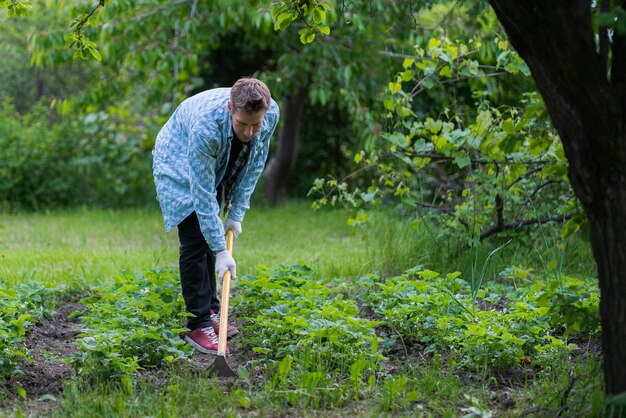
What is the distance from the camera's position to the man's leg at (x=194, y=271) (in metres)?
4.39

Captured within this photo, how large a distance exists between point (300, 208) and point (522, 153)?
547cm

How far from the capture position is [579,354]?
4.04m

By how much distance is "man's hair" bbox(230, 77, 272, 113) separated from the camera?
3.87 metres

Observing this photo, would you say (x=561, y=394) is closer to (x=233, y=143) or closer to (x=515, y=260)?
(x=233, y=143)

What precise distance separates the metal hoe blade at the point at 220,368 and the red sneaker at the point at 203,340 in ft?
1.81

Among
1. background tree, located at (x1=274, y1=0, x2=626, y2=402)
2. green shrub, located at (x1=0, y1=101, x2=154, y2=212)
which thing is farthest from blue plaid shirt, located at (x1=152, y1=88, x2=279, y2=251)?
green shrub, located at (x1=0, y1=101, x2=154, y2=212)

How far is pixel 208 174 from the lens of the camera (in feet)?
13.5

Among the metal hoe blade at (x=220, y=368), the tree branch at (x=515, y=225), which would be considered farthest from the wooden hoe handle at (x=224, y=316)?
the tree branch at (x=515, y=225)

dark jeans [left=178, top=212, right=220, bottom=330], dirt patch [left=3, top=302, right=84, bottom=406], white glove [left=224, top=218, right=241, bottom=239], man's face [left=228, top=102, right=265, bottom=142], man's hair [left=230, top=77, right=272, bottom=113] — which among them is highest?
man's hair [left=230, top=77, right=272, bottom=113]

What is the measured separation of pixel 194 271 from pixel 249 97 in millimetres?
1070

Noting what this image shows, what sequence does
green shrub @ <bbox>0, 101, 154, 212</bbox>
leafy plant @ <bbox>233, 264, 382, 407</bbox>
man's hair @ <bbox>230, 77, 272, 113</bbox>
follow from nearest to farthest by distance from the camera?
leafy plant @ <bbox>233, 264, 382, 407</bbox>, man's hair @ <bbox>230, 77, 272, 113</bbox>, green shrub @ <bbox>0, 101, 154, 212</bbox>

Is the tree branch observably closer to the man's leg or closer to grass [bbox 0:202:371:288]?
grass [bbox 0:202:371:288]

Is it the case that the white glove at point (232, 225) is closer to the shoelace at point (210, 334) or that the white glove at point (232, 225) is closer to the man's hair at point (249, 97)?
the shoelace at point (210, 334)

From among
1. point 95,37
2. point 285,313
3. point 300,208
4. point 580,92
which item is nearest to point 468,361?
point 285,313
